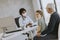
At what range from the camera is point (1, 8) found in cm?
546

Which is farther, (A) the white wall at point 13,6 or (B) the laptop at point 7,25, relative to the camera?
(A) the white wall at point 13,6

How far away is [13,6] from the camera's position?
18.2 ft

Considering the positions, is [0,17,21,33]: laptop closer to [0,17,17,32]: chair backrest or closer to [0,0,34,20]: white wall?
[0,17,17,32]: chair backrest

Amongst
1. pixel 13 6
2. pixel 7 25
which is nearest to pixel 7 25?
pixel 7 25

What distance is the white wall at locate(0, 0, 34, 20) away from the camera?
5477 millimetres

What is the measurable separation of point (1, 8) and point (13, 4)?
1.51ft

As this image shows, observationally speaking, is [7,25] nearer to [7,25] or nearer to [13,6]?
[7,25]

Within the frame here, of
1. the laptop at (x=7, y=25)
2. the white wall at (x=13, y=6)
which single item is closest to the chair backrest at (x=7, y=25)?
the laptop at (x=7, y=25)

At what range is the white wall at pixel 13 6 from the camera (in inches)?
216

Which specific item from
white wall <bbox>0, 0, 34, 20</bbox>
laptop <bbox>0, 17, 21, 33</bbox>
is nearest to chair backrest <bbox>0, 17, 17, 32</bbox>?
laptop <bbox>0, 17, 21, 33</bbox>

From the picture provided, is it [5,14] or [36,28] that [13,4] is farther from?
[36,28]

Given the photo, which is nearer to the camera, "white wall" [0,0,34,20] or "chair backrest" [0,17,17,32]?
"chair backrest" [0,17,17,32]

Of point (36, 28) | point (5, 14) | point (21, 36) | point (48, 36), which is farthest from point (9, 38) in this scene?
point (5, 14)

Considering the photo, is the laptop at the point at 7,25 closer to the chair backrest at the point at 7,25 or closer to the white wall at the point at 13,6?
the chair backrest at the point at 7,25
